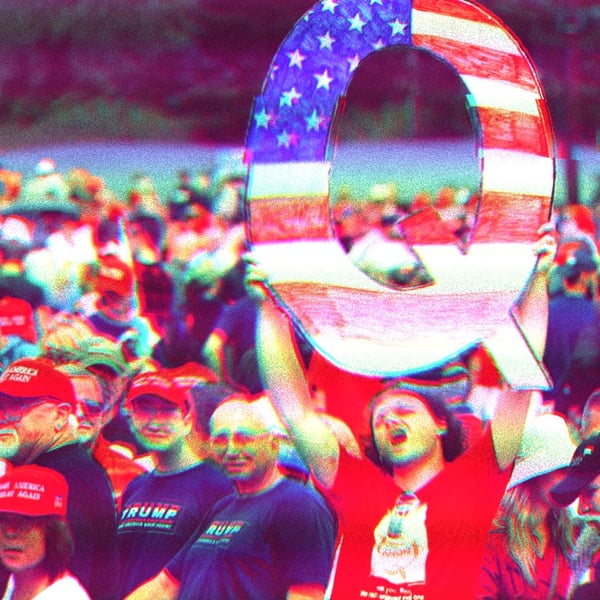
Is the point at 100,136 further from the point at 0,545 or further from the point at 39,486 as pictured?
the point at 0,545

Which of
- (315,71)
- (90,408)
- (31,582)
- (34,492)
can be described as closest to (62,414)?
(90,408)

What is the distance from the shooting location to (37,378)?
9.14 ft

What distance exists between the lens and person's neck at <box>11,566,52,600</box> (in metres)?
2.76

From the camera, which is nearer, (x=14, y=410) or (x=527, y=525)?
(x=527, y=525)

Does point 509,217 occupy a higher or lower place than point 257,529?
higher

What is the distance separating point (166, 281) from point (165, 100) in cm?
47

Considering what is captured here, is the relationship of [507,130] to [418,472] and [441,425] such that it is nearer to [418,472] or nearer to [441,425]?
[441,425]

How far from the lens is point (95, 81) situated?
2.71 m

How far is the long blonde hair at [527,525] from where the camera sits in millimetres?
2688

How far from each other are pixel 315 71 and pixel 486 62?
435 millimetres

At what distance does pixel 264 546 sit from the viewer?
270 centimetres

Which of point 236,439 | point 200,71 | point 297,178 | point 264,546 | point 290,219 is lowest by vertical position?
point 264,546

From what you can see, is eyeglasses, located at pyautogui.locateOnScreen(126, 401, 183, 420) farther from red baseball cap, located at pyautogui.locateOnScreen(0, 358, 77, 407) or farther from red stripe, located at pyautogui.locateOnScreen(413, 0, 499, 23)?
red stripe, located at pyautogui.locateOnScreen(413, 0, 499, 23)

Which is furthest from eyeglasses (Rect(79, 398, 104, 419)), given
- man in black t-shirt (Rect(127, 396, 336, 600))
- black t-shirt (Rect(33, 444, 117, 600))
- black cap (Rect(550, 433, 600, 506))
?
A: black cap (Rect(550, 433, 600, 506))
